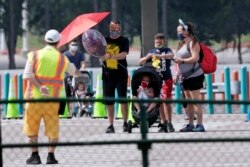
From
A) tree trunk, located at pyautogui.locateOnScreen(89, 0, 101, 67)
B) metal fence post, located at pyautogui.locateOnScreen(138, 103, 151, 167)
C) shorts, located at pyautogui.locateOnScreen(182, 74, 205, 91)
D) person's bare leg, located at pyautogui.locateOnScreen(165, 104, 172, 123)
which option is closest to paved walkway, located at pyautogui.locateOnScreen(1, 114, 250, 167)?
metal fence post, located at pyautogui.locateOnScreen(138, 103, 151, 167)

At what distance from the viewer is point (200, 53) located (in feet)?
64.3

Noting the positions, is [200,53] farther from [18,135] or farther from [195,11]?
[195,11]

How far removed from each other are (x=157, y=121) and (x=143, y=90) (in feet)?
3.88

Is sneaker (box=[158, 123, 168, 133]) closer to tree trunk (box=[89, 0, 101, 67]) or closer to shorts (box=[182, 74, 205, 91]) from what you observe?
shorts (box=[182, 74, 205, 91])

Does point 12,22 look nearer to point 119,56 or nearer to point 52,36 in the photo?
point 119,56

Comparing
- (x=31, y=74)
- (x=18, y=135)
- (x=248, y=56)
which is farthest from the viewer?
(x=248, y=56)

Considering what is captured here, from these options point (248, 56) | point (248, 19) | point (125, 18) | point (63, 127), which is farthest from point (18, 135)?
point (248, 56)

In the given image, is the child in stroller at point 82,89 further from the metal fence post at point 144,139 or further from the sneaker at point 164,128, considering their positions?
the metal fence post at point 144,139

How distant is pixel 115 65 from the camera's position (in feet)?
65.3

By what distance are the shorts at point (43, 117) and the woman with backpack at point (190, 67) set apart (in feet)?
14.3

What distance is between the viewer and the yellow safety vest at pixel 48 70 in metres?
15.7

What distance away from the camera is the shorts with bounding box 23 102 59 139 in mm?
14695

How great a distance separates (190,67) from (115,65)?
1.19 meters

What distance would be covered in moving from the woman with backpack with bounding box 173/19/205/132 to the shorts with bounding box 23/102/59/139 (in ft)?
14.3
